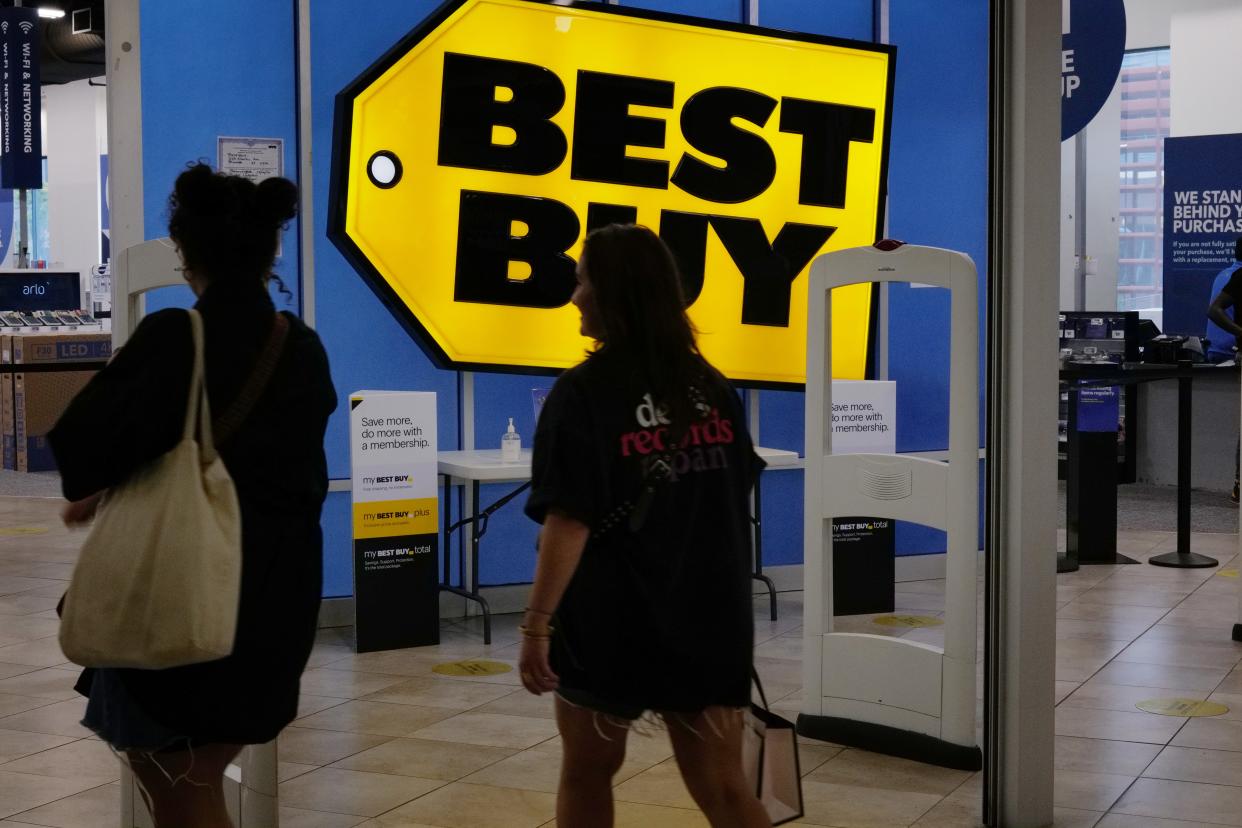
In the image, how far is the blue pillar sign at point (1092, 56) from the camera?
738cm

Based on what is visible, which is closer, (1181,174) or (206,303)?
(206,303)

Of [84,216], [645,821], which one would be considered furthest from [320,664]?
[84,216]

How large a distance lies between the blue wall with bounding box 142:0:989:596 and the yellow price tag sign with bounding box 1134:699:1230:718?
2.39 meters

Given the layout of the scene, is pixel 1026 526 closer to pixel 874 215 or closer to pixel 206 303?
pixel 206 303

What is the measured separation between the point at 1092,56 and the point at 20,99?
10605 mm

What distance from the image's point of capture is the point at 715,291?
6.73 m

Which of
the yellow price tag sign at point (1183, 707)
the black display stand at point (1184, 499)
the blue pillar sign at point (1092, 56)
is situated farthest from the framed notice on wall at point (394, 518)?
the black display stand at point (1184, 499)

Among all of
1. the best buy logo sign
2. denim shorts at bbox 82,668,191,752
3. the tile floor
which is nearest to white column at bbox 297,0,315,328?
the best buy logo sign

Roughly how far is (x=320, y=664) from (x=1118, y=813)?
9.96 ft

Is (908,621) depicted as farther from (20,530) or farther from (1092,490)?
(20,530)

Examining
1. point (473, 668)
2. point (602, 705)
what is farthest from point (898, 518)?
point (602, 705)

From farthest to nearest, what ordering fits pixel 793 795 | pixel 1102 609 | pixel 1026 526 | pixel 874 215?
pixel 874 215 → pixel 1102 609 → pixel 1026 526 → pixel 793 795

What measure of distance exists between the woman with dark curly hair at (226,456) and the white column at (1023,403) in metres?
1.78

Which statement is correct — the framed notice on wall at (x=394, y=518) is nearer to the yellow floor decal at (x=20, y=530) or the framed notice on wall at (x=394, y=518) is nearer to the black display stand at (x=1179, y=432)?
the black display stand at (x=1179, y=432)
